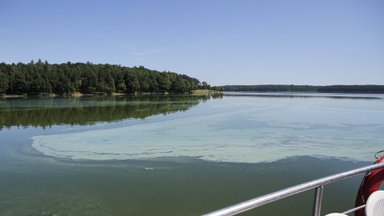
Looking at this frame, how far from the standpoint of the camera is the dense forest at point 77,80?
5906cm

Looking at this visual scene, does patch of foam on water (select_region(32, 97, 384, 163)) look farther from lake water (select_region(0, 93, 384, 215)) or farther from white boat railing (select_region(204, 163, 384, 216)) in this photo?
white boat railing (select_region(204, 163, 384, 216))

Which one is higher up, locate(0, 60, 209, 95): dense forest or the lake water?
locate(0, 60, 209, 95): dense forest

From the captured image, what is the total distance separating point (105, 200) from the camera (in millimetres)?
6133

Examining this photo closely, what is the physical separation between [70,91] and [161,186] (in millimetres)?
63835

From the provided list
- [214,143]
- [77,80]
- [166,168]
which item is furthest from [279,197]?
[77,80]

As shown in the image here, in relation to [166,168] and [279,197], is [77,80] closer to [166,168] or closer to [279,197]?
[166,168]

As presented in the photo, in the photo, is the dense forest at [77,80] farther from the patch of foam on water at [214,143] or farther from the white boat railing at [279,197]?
the white boat railing at [279,197]

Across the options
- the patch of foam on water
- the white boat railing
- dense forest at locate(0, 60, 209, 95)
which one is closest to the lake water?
the patch of foam on water

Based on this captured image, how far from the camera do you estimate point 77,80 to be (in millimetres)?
69938

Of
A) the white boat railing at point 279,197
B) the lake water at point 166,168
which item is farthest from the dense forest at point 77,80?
the white boat railing at point 279,197

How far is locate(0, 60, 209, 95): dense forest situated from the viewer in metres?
59.1

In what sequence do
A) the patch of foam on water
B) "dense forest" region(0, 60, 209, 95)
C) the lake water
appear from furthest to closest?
1. "dense forest" region(0, 60, 209, 95)
2. the patch of foam on water
3. the lake water

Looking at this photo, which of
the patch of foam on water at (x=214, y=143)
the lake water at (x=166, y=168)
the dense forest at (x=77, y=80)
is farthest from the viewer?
the dense forest at (x=77, y=80)

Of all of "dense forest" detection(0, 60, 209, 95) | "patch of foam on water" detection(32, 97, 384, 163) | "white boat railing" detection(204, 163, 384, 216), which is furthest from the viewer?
"dense forest" detection(0, 60, 209, 95)
